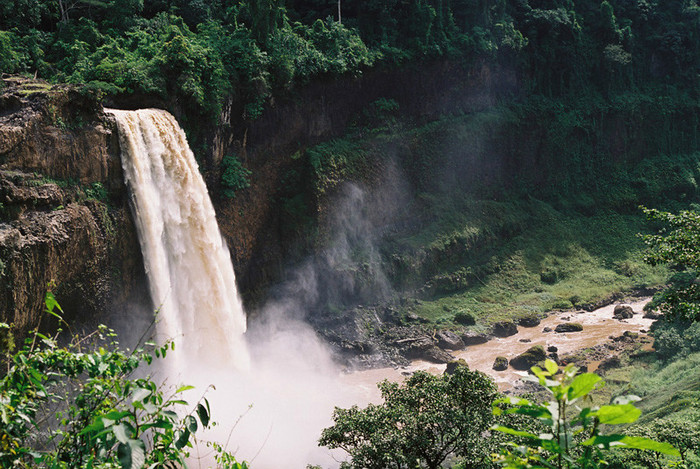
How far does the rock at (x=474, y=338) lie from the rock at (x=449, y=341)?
407 millimetres

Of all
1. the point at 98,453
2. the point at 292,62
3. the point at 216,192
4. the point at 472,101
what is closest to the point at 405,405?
the point at 98,453

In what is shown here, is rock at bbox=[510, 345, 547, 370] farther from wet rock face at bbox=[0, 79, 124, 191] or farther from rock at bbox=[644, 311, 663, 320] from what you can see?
wet rock face at bbox=[0, 79, 124, 191]

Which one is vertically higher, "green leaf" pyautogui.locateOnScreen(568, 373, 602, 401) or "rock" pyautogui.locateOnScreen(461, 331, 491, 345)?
"green leaf" pyautogui.locateOnScreen(568, 373, 602, 401)

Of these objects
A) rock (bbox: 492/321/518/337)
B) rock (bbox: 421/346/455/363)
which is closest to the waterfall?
rock (bbox: 421/346/455/363)

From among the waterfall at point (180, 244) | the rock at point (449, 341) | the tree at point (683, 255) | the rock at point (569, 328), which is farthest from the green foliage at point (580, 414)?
the rock at point (569, 328)

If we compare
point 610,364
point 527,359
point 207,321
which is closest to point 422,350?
point 527,359

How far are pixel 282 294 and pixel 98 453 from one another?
23725 millimetres

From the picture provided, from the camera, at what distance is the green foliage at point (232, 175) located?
25.2m

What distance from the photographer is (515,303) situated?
32.1 m

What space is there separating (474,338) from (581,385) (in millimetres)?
25978

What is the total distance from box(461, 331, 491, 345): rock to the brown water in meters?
0.19

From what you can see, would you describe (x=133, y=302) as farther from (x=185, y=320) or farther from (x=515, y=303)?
(x=515, y=303)

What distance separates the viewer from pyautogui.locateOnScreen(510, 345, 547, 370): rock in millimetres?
25881

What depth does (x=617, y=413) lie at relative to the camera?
10.2 feet
